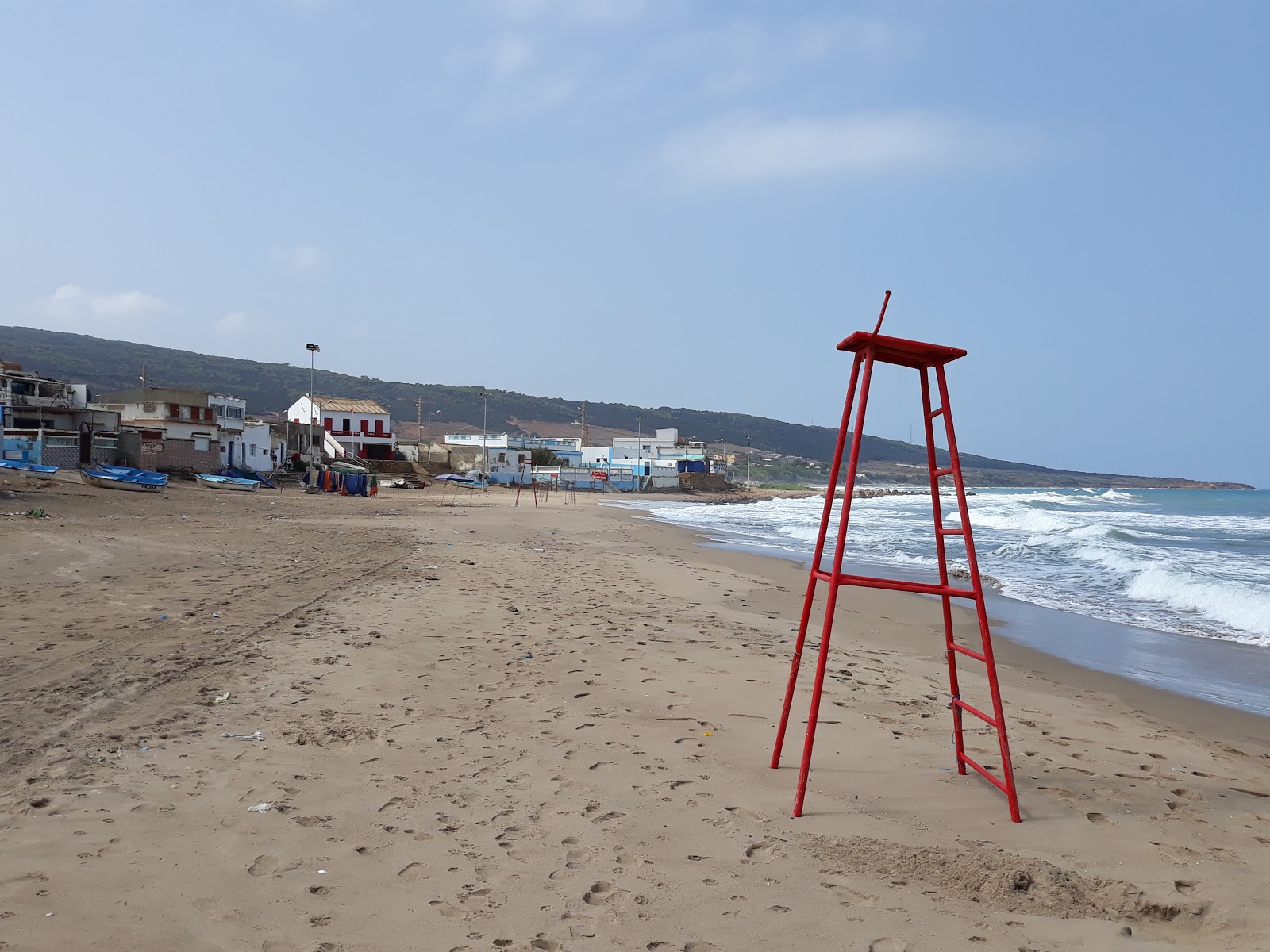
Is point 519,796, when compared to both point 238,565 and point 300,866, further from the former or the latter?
point 238,565

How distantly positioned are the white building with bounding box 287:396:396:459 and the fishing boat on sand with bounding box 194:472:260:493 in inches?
1108

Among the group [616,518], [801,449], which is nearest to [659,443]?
[616,518]

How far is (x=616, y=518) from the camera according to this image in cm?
3170

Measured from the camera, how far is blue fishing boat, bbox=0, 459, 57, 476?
29.0 metres

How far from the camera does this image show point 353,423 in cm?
6931

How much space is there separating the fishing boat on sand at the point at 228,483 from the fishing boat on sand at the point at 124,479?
5.87 meters

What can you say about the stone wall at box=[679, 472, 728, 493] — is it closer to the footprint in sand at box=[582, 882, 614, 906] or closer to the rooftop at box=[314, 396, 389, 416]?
the rooftop at box=[314, 396, 389, 416]

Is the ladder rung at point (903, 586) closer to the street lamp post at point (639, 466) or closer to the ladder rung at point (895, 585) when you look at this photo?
the ladder rung at point (895, 585)

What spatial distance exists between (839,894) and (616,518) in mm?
28492

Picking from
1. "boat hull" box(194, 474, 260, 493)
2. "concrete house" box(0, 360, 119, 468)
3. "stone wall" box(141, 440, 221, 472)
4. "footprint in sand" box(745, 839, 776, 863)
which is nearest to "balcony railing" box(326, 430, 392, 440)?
"concrete house" box(0, 360, 119, 468)

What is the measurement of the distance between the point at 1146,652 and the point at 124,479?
99.4ft

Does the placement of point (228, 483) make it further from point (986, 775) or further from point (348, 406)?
point (986, 775)

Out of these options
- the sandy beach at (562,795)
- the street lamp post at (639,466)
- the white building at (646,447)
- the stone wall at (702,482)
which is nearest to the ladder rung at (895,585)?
the sandy beach at (562,795)

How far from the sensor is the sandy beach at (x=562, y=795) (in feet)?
9.97
